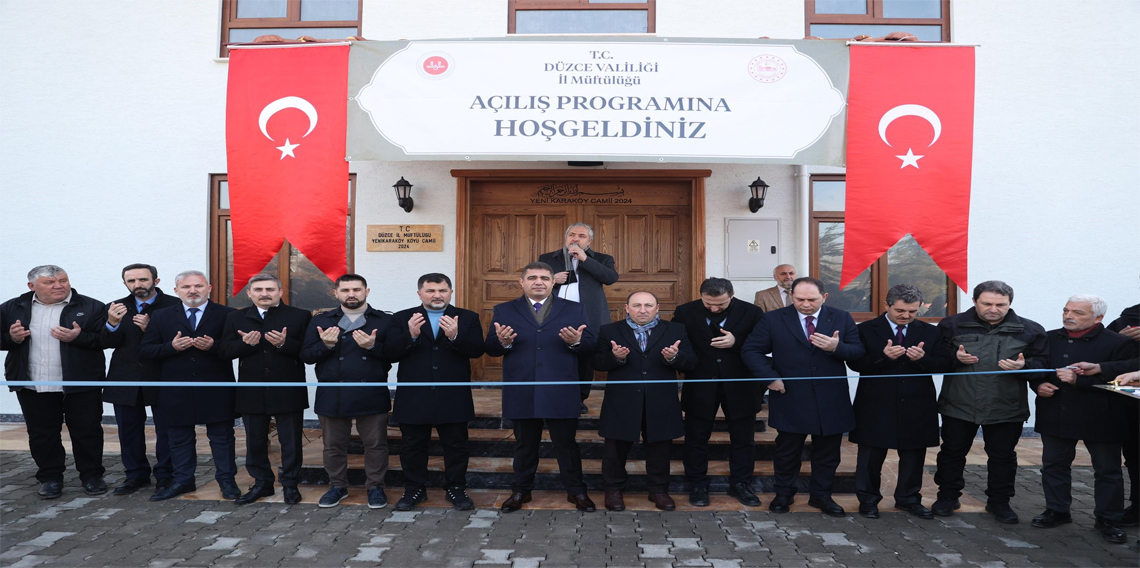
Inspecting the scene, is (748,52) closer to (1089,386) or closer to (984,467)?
(1089,386)

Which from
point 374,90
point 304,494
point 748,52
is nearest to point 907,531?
point 748,52

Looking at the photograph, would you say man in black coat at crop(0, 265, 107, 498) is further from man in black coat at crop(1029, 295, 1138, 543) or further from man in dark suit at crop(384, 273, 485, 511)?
man in black coat at crop(1029, 295, 1138, 543)

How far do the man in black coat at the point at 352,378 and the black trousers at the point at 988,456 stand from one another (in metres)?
3.78

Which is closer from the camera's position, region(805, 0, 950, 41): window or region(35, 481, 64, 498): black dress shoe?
region(35, 481, 64, 498): black dress shoe

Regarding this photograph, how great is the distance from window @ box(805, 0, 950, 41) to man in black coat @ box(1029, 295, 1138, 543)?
3.73m

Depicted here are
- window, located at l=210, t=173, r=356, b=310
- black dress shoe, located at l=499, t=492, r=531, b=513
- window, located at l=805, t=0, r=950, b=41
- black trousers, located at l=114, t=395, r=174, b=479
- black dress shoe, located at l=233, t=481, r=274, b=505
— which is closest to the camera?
black dress shoe, located at l=499, t=492, r=531, b=513

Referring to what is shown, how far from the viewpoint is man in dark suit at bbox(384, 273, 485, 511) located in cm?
497

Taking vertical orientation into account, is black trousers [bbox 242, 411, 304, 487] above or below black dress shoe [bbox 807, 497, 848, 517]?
above

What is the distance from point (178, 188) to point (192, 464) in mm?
3272

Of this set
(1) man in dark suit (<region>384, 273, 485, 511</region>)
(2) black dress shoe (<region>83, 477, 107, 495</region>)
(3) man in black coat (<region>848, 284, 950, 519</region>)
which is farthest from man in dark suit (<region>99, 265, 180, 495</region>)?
(3) man in black coat (<region>848, 284, 950, 519</region>)

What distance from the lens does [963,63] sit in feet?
17.9

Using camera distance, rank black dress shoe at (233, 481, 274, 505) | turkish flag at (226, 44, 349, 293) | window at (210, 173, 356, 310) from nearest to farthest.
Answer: black dress shoe at (233, 481, 274, 505), turkish flag at (226, 44, 349, 293), window at (210, 173, 356, 310)

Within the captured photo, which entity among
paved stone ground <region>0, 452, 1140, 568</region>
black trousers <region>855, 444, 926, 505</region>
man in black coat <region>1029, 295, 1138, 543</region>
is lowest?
paved stone ground <region>0, 452, 1140, 568</region>

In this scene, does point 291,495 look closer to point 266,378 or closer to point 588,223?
point 266,378
